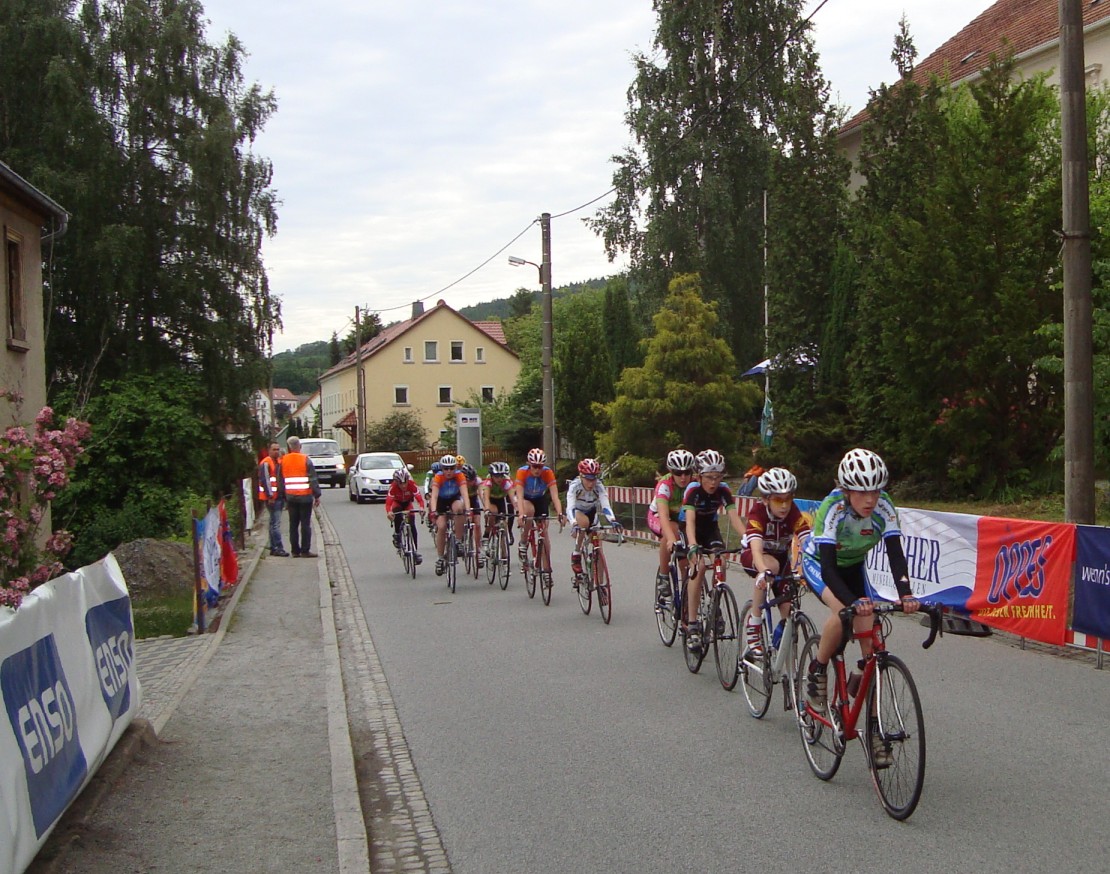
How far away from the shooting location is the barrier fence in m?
9.84

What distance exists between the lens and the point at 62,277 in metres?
29.1

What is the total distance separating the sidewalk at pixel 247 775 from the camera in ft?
17.7

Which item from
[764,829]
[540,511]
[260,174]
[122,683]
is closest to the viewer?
[764,829]

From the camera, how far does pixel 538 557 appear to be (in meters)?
14.7

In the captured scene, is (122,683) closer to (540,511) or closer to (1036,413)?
(540,511)

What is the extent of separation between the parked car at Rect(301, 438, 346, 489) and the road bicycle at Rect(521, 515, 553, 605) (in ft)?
115

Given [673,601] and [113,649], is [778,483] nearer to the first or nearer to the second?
[673,601]

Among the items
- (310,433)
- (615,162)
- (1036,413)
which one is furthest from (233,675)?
(310,433)

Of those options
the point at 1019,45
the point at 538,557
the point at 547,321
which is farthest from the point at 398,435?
the point at 538,557

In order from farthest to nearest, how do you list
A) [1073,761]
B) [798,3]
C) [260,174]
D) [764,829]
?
[798,3] < [260,174] < [1073,761] < [764,829]

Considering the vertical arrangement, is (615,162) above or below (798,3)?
below

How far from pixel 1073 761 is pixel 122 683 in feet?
18.2

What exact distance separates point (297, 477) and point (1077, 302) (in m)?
13.0

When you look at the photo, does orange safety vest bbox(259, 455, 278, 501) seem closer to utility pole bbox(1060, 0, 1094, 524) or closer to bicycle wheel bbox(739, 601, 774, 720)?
utility pole bbox(1060, 0, 1094, 524)
